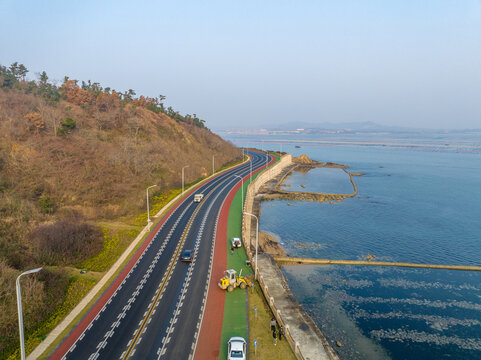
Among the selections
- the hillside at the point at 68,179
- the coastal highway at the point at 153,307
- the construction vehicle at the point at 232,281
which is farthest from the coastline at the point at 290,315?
the hillside at the point at 68,179

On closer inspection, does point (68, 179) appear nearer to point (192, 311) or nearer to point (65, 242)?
point (65, 242)

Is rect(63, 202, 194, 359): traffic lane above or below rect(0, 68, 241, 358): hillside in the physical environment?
below

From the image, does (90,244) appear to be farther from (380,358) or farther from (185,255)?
(380,358)

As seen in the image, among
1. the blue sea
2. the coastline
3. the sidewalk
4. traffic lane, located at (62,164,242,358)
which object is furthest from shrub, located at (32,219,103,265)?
the blue sea

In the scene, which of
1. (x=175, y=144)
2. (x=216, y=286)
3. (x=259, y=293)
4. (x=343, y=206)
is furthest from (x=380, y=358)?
(x=175, y=144)

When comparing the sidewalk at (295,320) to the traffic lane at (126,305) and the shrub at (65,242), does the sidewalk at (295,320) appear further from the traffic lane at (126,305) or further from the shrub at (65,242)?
the shrub at (65,242)

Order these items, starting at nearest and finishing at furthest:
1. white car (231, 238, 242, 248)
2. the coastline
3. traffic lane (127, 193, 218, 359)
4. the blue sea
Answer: traffic lane (127, 193, 218, 359)
the coastline
the blue sea
white car (231, 238, 242, 248)

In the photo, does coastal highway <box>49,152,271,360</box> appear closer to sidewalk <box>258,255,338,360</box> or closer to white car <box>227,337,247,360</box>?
white car <box>227,337,247,360</box>
